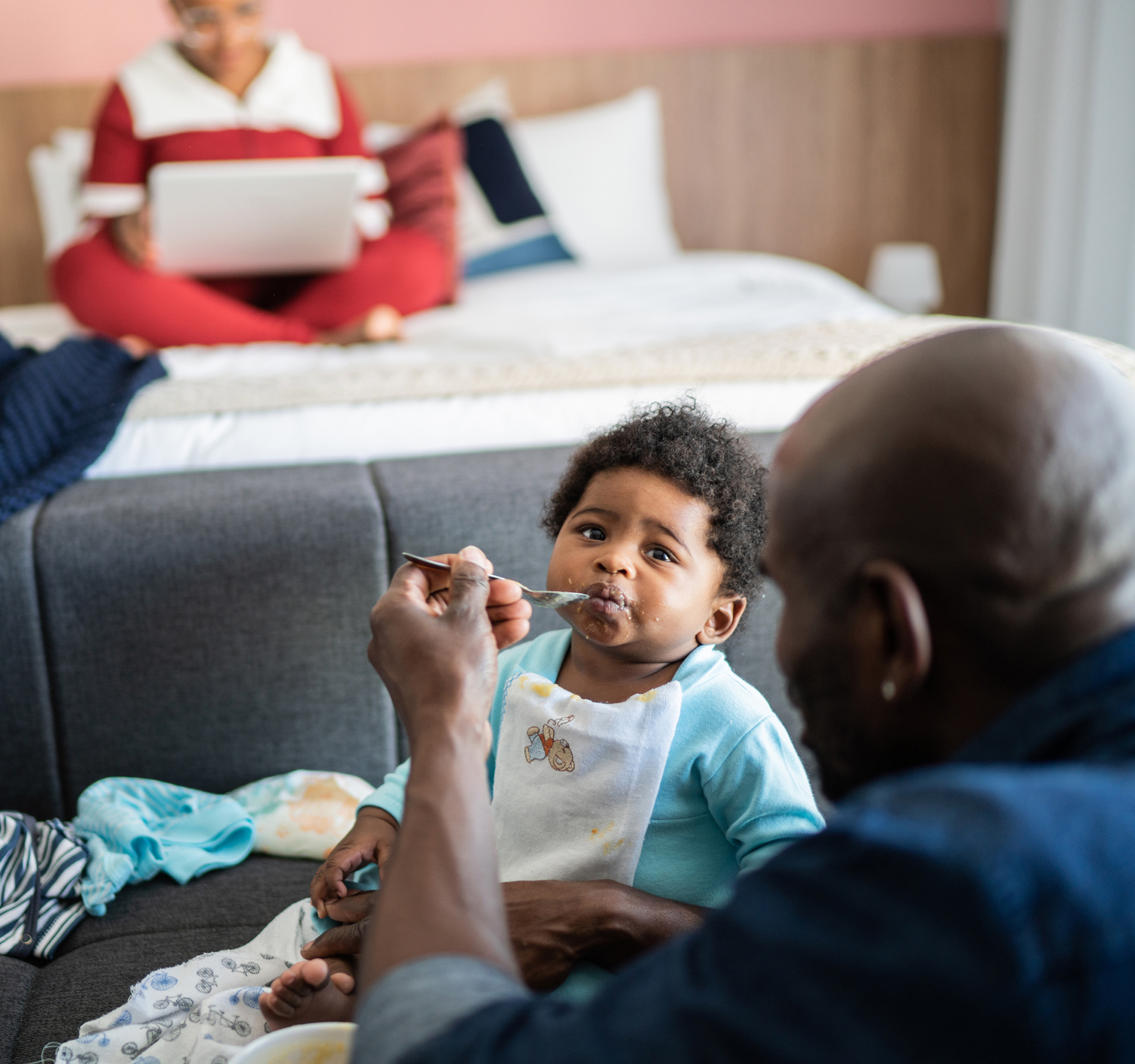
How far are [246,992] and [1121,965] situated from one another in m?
0.74

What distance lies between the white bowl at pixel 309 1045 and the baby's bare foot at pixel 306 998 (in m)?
0.17

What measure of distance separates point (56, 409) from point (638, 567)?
99 cm

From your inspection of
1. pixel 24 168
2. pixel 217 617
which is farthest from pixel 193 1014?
pixel 24 168

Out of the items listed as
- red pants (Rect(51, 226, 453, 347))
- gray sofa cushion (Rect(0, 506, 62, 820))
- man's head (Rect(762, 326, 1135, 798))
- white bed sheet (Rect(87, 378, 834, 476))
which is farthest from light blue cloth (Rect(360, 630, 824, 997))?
red pants (Rect(51, 226, 453, 347))

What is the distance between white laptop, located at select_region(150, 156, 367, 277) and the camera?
2113 mm

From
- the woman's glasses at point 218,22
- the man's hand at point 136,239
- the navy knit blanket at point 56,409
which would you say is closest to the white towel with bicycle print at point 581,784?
the navy knit blanket at point 56,409

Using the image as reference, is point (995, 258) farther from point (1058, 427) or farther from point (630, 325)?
point (1058, 427)

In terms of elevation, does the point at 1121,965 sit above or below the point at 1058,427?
below

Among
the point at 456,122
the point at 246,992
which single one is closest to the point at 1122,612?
the point at 246,992

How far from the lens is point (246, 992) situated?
90 cm

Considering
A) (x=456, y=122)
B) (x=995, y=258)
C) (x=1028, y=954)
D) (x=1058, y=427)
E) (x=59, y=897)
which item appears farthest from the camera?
(x=995, y=258)

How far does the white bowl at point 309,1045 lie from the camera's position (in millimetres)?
668

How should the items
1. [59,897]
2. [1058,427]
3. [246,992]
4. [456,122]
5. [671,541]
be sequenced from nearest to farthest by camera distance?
[1058,427], [246,992], [671,541], [59,897], [456,122]

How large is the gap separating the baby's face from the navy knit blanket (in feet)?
2.42
